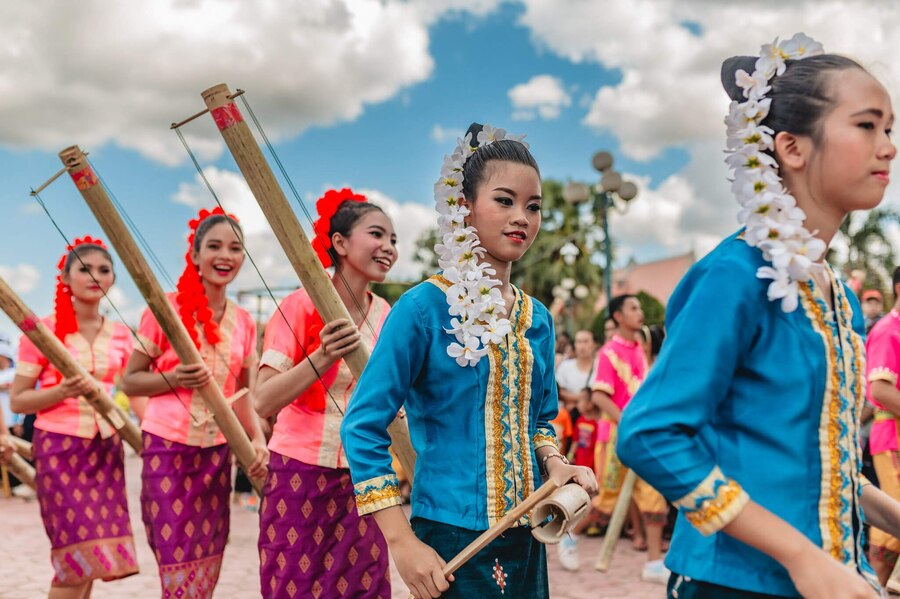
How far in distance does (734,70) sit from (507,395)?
958mm

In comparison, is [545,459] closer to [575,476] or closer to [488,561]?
[575,476]

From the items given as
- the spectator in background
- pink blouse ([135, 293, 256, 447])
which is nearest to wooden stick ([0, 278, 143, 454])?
pink blouse ([135, 293, 256, 447])

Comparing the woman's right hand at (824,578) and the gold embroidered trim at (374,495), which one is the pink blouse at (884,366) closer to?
the gold embroidered trim at (374,495)

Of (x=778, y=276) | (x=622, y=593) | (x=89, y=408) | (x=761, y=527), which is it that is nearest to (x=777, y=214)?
(x=778, y=276)

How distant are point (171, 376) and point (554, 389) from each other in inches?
A: 85.2

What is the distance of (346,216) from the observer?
3492mm

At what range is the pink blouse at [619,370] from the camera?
6688mm

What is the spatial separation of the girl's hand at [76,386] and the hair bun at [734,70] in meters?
3.61

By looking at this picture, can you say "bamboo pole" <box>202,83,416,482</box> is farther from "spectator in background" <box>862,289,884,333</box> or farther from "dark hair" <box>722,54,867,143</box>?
"spectator in background" <box>862,289,884,333</box>

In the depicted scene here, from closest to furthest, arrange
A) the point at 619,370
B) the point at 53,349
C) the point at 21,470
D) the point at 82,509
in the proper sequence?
the point at 53,349 → the point at 82,509 → the point at 21,470 → the point at 619,370

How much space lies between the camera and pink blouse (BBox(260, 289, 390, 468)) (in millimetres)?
3295

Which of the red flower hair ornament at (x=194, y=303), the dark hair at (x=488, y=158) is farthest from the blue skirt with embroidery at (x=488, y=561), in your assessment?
the red flower hair ornament at (x=194, y=303)

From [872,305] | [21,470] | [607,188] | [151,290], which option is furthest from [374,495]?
[607,188]

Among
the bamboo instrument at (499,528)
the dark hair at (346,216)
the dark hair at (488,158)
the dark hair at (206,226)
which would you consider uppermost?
the dark hair at (206,226)
